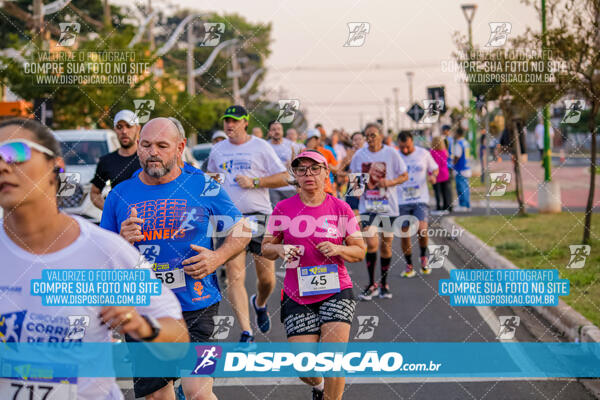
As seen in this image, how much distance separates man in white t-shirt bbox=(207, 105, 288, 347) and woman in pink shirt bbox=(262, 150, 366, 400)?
2347 mm

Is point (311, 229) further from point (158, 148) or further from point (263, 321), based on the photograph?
point (263, 321)

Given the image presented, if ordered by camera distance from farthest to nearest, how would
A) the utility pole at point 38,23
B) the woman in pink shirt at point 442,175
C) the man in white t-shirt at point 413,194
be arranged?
the woman in pink shirt at point 442,175
the utility pole at point 38,23
the man in white t-shirt at point 413,194

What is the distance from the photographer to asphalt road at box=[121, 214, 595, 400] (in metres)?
5.99

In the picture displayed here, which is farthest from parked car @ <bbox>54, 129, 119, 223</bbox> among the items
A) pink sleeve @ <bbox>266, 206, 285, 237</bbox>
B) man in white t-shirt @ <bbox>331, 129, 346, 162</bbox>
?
pink sleeve @ <bbox>266, 206, 285, 237</bbox>

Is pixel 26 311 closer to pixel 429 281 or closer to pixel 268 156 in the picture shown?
pixel 268 156

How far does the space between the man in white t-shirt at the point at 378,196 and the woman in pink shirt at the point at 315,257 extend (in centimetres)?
459

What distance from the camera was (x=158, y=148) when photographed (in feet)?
15.0

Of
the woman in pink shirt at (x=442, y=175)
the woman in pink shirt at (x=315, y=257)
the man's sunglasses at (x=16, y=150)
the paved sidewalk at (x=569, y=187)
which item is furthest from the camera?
the paved sidewalk at (x=569, y=187)

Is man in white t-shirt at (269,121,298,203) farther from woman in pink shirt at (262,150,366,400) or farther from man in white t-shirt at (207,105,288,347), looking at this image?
woman in pink shirt at (262,150,366,400)

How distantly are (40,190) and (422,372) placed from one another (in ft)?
15.5

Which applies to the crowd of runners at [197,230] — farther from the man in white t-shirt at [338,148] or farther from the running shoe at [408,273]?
the man in white t-shirt at [338,148]

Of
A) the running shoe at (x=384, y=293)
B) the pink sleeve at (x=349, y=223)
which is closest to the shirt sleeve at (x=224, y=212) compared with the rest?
the pink sleeve at (x=349, y=223)

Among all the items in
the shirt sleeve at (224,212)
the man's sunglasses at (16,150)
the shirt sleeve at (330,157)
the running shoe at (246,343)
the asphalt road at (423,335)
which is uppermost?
the man's sunglasses at (16,150)

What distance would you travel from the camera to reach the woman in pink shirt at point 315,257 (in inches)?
200
